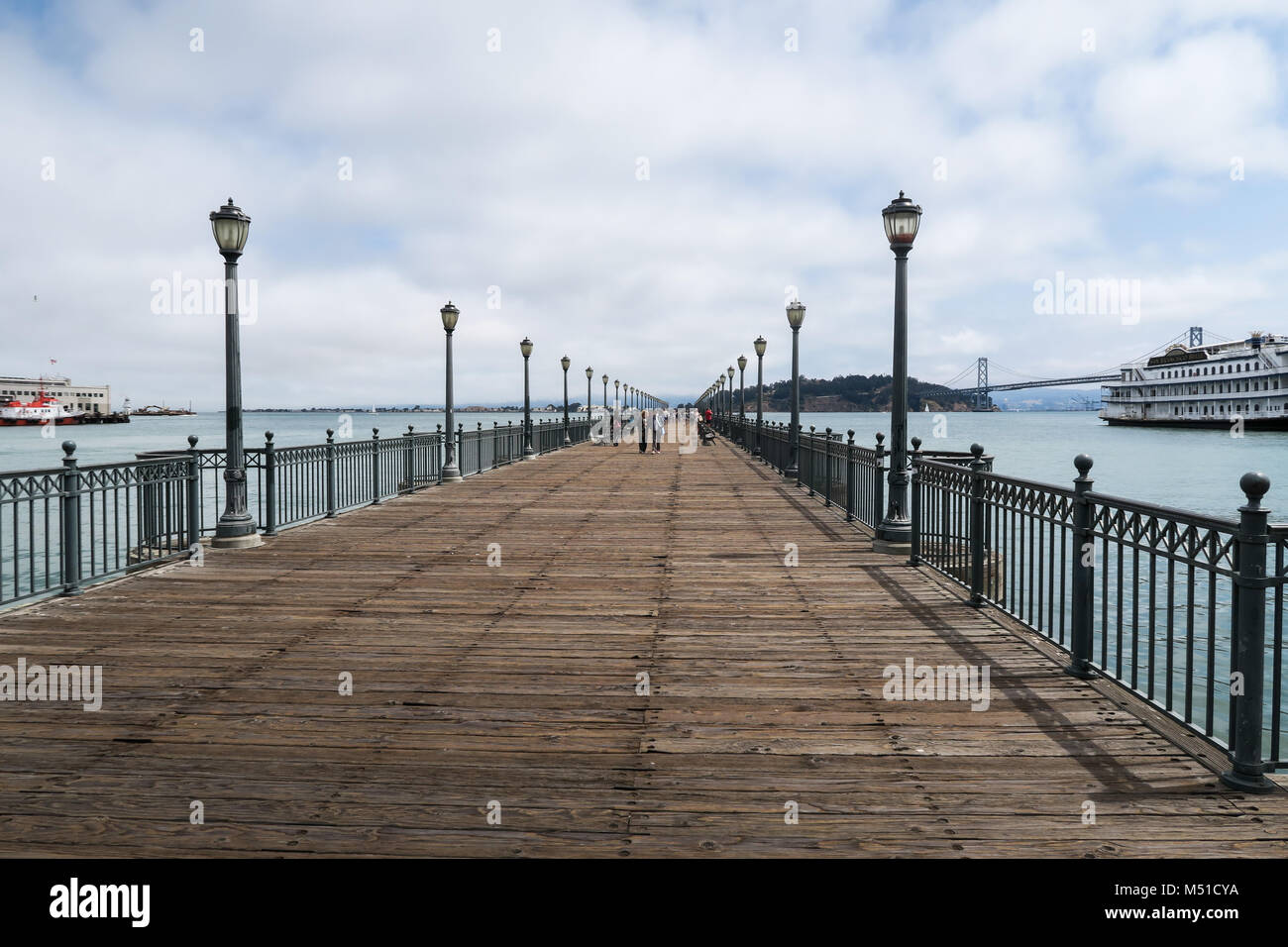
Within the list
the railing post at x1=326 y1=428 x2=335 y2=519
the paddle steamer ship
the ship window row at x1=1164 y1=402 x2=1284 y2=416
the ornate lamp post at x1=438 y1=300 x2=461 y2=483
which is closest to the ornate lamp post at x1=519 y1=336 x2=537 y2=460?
the ornate lamp post at x1=438 y1=300 x2=461 y2=483

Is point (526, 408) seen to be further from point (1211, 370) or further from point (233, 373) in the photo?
point (1211, 370)

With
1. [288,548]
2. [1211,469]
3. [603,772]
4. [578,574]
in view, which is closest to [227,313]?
[288,548]

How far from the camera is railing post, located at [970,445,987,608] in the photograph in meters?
7.84

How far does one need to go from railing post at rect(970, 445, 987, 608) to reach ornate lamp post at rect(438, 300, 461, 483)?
1496 cm

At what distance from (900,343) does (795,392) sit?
1107 centimetres

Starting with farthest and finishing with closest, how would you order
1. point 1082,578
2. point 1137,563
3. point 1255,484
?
point 1082,578 → point 1137,563 → point 1255,484

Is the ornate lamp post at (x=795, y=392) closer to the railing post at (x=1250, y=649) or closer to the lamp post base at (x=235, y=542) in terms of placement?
the lamp post base at (x=235, y=542)

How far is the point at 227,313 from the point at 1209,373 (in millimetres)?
147573

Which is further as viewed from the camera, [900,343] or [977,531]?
[900,343]

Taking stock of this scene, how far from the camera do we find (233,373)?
38.8 ft

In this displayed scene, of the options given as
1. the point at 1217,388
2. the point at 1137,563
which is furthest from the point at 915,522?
the point at 1217,388

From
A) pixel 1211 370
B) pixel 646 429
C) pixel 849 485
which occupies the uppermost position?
pixel 1211 370

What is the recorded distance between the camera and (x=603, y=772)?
427cm

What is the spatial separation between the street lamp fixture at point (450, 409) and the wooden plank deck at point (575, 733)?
1228 cm
